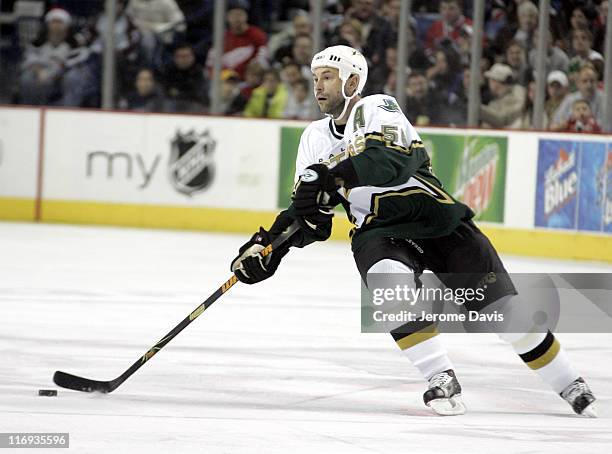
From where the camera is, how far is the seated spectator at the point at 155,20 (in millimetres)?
11344

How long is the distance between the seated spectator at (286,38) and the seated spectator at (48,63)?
1699 millimetres

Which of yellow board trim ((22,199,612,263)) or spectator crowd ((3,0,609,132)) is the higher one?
spectator crowd ((3,0,609,132))

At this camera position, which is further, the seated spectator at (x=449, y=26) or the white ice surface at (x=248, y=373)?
the seated spectator at (x=449, y=26)

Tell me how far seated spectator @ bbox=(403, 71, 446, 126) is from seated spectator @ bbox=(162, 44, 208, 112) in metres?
1.72

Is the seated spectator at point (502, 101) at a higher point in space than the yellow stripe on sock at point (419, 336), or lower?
higher

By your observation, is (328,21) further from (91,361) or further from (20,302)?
(91,361)

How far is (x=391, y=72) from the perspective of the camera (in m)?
10.7

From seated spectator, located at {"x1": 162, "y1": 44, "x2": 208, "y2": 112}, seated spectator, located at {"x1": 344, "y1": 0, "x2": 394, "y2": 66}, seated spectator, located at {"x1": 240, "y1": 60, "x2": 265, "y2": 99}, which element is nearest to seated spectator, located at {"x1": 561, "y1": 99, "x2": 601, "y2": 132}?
seated spectator, located at {"x1": 344, "y1": 0, "x2": 394, "y2": 66}

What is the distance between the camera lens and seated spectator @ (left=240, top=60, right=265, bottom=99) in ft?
36.6

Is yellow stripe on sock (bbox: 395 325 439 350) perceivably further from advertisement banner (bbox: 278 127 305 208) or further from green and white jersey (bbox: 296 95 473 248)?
advertisement banner (bbox: 278 127 305 208)

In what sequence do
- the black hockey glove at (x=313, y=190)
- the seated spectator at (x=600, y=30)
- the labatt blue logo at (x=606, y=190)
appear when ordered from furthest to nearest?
the seated spectator at (x=600, y=30), the labatt blue logo at (x=606, y=190), the black hockey glove at (x=313, y=190)

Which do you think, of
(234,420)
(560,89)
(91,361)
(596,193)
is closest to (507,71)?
(560,89)

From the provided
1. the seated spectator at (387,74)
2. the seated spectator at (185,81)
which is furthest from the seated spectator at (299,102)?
the seated spectator at (185,81)

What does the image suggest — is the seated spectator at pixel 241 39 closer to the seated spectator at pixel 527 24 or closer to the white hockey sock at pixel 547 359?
the seated spectator at pixel 527 24
